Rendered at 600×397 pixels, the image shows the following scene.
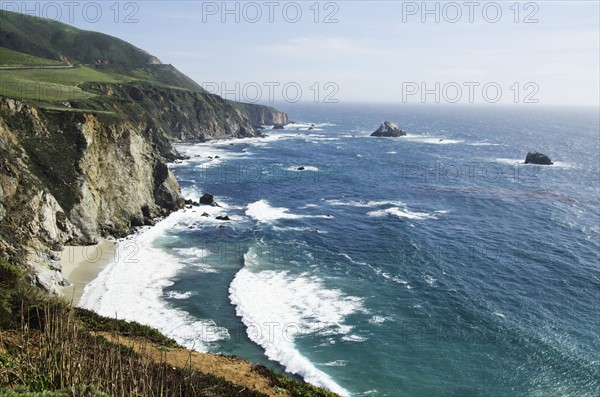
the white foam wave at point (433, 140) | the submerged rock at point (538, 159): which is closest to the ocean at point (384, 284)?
the submerged rock at point (538, 159)

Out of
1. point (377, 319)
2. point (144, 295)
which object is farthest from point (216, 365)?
point (144, 295)

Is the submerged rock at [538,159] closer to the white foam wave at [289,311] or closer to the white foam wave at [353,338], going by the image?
the white foam wave at [289,311]

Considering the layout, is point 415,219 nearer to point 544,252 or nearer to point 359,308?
point 544,252

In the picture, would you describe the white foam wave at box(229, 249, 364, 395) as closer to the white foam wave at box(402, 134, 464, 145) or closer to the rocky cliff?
the rocky cliff

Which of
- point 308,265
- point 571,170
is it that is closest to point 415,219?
point 308,265

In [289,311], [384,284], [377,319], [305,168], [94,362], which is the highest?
[305,168]

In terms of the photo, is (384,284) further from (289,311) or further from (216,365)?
(216,365)

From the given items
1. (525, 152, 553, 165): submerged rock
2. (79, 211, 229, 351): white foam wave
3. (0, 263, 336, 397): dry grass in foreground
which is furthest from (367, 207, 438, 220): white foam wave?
(525, 152, 553, 165): submerged rock
